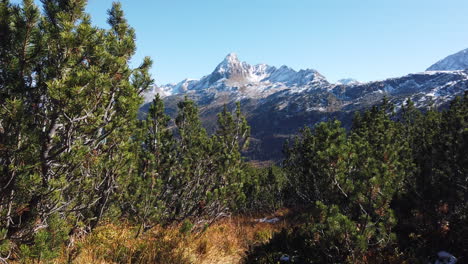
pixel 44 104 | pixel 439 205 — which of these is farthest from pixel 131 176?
pixel 439 205

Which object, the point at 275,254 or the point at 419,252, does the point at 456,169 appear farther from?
the point at 275,254

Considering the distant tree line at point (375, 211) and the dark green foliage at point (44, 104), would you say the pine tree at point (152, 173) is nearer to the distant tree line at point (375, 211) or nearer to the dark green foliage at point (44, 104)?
the distant tree line at point (375, 211)

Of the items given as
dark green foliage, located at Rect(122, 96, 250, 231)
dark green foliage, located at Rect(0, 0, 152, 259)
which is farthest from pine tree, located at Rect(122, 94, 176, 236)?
dark green foliage, located at Rect(0, 0, 152, 259)

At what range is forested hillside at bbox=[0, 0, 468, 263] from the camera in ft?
13.0

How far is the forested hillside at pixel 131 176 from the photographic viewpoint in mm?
3961

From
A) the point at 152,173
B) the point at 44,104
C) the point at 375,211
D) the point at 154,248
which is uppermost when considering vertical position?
the point at 44,104

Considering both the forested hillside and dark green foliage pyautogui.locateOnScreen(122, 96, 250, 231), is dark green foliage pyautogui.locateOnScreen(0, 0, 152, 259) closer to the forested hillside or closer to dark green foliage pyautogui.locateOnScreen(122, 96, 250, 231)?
the forested hillside

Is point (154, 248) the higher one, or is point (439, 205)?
point (154, 248)

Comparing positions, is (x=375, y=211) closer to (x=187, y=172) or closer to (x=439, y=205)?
(x=439, y=205)

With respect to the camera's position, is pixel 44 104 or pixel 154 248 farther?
pixel 154 248

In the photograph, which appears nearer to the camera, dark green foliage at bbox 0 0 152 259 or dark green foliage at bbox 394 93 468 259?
dark green foliage at bbox 0 0 152 259

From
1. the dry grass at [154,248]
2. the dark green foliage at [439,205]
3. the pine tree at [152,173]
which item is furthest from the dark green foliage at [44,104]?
the dark green foliage at [439,205]

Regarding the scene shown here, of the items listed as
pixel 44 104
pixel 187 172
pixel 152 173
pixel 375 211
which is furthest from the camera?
pixel 187 172

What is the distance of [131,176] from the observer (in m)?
7.85
